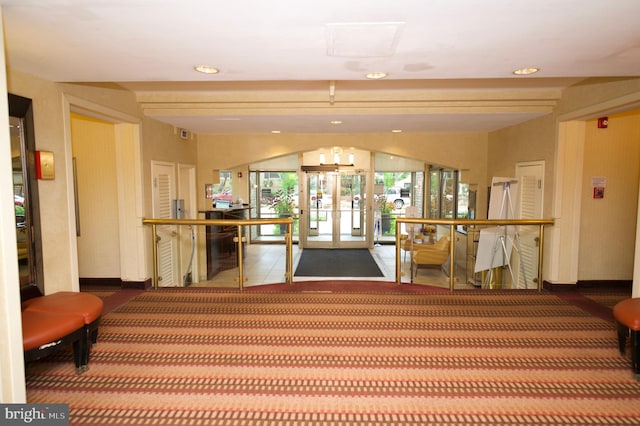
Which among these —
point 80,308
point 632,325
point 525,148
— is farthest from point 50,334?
point 525,148

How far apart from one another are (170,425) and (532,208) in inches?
212

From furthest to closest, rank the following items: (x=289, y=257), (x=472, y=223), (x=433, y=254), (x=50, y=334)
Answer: (x=433, y=254)
(x=289, y=257)
(x=472, y=223)
(x=50, y=334)

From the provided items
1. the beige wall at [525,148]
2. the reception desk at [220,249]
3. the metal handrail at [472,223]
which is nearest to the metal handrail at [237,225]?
the reception desk at [220,249]

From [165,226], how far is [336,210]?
661 centimetres

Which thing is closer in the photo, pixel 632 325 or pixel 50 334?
pixel 50 334

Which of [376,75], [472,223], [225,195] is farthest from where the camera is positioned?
[225,195]

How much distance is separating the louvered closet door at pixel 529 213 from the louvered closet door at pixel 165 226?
5.31 meters

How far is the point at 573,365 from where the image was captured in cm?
283

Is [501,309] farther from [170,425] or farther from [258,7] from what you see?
[258,7]

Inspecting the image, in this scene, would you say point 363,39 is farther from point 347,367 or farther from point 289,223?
point 289,223

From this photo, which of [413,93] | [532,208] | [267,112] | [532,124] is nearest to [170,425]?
[267,112]

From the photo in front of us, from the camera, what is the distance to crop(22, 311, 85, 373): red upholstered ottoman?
236 centimetres

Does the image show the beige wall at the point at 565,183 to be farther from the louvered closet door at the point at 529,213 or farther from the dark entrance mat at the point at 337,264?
the dark entrance mat at the point at 337,264

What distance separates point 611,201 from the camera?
489 centimetres
